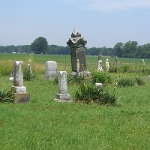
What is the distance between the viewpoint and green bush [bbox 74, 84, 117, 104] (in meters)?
11.1

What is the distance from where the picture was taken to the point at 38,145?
5.83 m

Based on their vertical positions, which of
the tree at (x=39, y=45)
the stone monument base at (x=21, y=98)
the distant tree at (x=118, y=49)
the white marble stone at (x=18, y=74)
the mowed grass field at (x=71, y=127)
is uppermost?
the tree at (x=39, y=45)

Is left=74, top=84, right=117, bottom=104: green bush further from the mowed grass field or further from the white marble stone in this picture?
the white marble stone

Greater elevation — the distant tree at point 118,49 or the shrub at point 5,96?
the distant tree at point 118,49

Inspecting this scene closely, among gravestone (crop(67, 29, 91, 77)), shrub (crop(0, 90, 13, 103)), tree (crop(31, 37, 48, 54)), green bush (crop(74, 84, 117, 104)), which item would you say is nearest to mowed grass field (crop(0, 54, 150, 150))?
shrub (crop(0, 90, 13, 103))

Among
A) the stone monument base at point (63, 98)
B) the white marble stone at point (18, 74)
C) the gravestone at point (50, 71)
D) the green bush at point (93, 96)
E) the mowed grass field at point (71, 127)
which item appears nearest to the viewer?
the mowed grass field at point (71, 127)

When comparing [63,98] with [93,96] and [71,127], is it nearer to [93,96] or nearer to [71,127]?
[93,96]

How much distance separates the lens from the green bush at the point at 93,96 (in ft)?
36.6

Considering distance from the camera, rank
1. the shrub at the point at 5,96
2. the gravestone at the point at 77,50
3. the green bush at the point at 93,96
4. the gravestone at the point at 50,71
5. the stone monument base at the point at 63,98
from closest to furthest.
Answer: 1. the shrub at the point at 5,96
2. the green bush at the point at 93,96
3. the stone monument base at the point at 63,98
4. the gravestone at the point at 77,50
5. the gravestone at the point at 50,71

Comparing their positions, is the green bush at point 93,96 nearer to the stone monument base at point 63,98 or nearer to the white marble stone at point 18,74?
the stone monument base at point 63,98

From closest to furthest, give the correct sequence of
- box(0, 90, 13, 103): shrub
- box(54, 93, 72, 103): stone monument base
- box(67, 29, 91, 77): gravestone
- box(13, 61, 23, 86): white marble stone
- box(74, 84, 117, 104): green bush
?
box(0, 90, 13, 103): shrub → box(13, 61, 23, 86): white marble stone → box(74, 84, 117, 104): green bush → box(54, 93, 72, 103): stone monument base → box(67, 29, 91, 77): gravestone

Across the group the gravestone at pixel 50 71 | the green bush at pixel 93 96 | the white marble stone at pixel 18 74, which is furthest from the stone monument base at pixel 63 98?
the gravestone at pixel 50 71

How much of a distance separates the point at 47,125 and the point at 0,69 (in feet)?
59.0

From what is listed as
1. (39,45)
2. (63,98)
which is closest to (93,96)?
(63,98)
